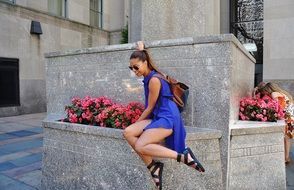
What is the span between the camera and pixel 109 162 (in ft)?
13.8

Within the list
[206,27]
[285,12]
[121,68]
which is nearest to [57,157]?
[121,68]

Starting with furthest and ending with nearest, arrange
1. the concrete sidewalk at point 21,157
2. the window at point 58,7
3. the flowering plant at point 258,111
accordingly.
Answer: the window at point 58,7 → the concrete sidewalk at point 21,157 → the flowering plant at point 258,111

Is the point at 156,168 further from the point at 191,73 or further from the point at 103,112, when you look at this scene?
the point at 191,73

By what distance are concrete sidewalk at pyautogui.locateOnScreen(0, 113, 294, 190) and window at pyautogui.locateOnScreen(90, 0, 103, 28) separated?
11373 mm

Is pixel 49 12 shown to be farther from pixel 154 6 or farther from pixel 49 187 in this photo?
pixel 49 187

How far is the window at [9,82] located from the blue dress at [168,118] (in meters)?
13.0

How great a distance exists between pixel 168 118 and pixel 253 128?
1.64m

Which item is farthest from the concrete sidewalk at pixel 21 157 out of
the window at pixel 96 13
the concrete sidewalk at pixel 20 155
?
the window at pixel 96 13

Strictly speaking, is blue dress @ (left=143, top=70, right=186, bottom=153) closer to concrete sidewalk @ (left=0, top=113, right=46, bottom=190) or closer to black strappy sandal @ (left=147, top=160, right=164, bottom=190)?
black strappy sandal @ (left=147, top=160, right=164, bottom=190)

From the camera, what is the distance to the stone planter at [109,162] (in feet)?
13.0

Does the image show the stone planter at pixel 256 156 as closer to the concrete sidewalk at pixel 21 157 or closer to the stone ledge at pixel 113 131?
the stone ledge at pixel 113 131

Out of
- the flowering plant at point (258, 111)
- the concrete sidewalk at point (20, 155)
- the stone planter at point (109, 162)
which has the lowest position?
the concrete sidewalk at point (20, 155)

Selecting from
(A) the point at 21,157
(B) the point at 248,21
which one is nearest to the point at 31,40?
(A) the point at 21,157

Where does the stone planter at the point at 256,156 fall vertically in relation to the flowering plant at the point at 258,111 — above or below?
below
